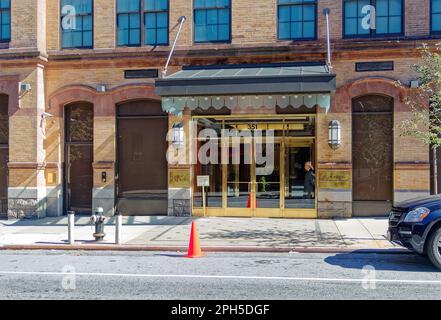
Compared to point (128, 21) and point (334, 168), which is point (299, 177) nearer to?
point (334, 168)

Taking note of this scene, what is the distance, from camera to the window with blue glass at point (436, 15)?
1434cm

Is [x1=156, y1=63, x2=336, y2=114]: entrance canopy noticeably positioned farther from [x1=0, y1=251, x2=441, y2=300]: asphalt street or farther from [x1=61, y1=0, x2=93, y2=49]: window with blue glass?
[x1=0, y1=251, x2=441, y2=300]: asphalt street

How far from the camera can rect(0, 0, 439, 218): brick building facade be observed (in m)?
14.3

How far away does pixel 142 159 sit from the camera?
15.8 meters

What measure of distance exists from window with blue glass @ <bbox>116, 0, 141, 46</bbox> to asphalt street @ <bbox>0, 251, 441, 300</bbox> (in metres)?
8.29

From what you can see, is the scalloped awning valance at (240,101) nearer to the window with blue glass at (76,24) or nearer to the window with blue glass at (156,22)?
the window with blue glass at (156,22)

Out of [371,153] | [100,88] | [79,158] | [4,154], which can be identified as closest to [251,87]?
[371,153]

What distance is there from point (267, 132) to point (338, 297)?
9.18m

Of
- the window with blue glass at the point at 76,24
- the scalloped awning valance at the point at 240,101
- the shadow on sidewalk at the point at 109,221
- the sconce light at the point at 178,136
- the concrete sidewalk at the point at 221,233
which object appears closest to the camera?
the concrete sidewalk at the point at 221,233

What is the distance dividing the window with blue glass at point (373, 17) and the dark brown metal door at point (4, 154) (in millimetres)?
11703

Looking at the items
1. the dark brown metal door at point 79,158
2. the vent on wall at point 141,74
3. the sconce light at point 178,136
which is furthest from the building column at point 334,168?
the dark brown metal door at point 79,158

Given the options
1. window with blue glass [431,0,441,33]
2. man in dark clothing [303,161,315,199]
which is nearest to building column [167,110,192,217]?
man in dark clothing [303,161,315,199]

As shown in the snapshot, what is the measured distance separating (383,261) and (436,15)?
8962mm
